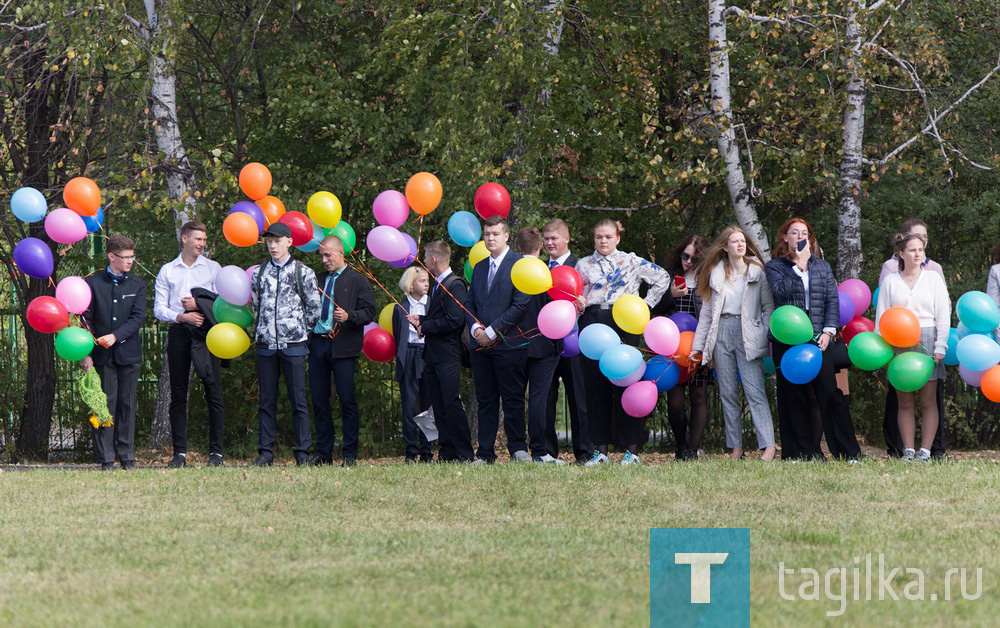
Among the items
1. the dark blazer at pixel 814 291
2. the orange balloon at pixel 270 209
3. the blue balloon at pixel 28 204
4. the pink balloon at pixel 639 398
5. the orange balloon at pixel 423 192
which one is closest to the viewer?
the dark blazer at pixel 814 291

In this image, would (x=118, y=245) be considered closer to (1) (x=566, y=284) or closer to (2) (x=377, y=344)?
(2) (x=377, y=344)

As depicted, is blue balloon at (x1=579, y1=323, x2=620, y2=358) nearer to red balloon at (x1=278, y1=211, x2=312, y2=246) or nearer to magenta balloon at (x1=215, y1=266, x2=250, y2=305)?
red balloon at (x1=278, y1=211, x2=312, y2=246)

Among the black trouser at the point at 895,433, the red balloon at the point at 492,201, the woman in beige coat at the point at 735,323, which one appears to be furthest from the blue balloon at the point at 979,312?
the red balloon at the point at 492,201

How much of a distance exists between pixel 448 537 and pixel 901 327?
4046mm

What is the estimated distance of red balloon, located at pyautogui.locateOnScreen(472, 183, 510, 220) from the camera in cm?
866

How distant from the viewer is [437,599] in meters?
4.28

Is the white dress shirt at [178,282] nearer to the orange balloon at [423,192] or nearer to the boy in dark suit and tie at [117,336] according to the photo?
the boy in dark suit and tie at [117,336]

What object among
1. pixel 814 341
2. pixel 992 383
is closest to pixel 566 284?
pixel 814 341

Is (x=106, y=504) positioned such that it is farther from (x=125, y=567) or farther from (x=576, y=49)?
(x=576, y=49)

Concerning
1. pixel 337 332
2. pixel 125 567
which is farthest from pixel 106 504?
pixel 337 332

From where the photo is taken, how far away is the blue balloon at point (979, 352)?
25.1ft

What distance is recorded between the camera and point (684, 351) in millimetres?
8305

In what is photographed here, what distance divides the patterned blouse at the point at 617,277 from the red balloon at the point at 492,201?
823 millimetres

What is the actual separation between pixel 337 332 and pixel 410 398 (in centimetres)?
101
